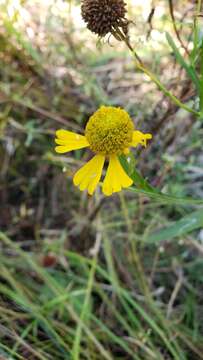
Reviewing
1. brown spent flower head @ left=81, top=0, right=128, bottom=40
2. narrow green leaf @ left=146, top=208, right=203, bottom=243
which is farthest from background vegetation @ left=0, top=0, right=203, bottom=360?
brown spent flower head @ left=81, top=0, right=128, bottom=40

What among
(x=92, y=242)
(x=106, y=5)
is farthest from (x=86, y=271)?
(x=106, y=5)

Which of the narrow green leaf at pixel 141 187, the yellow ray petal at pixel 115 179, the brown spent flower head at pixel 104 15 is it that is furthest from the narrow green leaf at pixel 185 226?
the brown spent flower head at pixel 104 15

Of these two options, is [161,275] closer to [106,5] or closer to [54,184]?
[54,184]

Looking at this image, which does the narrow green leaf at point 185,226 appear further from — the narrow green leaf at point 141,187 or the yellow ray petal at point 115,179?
the yellow ray petal at point 115,179

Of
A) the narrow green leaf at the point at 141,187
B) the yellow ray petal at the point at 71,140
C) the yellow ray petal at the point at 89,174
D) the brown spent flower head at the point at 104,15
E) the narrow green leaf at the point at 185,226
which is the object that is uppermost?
the brown spent flower head at the point at 104,15

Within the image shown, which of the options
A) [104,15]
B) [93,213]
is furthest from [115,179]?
[93,213]

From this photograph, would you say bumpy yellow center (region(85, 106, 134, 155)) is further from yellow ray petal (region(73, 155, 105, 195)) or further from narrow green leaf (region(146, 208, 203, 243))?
narrow green leaf (region(146, 208, 203, 243))
